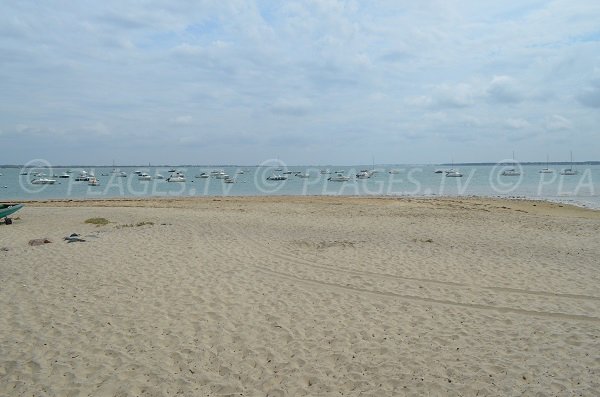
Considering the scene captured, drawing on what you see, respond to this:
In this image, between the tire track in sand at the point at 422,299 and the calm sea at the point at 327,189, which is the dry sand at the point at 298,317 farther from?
the calm sea at the point at 327,189

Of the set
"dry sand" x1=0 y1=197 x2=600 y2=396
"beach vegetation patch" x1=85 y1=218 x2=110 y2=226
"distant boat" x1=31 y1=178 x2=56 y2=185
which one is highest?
"dry sand" x1=0 y1=197 x2=600 y2=396

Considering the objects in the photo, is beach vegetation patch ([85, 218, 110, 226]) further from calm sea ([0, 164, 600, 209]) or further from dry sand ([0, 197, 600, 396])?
calm sea ([0, 164, 600, 209])

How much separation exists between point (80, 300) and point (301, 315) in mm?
3621

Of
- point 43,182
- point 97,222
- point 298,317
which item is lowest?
point 43,182

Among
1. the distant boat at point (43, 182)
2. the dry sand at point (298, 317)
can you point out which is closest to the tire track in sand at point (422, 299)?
the dry sand at point (298, 317)

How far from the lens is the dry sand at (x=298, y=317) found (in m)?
4.80

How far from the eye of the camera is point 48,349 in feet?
17.9

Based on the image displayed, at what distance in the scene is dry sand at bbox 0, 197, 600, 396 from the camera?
4797 mm

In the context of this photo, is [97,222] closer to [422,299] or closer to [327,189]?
[422,299]

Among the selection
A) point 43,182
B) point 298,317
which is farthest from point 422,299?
point 43,182

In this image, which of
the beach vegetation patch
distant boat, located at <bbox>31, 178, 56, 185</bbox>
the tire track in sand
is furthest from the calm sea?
the tire track in sand

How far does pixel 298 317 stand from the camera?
6.70m

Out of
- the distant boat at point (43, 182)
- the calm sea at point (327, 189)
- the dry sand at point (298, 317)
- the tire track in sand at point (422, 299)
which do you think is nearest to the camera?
the dry sand at point (298, 317)

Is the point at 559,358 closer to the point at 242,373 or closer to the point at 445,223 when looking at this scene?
the point at 242,373
